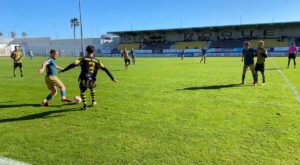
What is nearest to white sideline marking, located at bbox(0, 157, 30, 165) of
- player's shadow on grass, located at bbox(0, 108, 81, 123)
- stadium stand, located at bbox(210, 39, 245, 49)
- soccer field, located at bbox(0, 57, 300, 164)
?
soccer field, located at bbox(0, 57, 300, 164)

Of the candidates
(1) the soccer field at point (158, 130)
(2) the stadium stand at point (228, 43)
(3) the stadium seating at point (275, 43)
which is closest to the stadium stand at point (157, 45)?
(2) the stadium stand at point (228, 43)

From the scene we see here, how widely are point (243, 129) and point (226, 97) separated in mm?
3351

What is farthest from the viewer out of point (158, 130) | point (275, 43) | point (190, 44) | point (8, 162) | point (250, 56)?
point (190, 44)

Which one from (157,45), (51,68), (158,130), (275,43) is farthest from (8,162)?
(157,45)

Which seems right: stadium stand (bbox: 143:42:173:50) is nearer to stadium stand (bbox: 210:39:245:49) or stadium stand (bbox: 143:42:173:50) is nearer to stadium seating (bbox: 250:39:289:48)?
stadium stand (bbox: 210:39:245:49)

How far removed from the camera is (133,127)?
18.6ft

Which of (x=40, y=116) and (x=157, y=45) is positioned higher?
(x=157, y=45)

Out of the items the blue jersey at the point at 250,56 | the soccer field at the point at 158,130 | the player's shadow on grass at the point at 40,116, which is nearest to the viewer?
the soccer field at the point at 158,130

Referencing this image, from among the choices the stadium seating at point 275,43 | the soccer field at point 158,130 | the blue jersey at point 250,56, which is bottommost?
the soccer field at point 158,130

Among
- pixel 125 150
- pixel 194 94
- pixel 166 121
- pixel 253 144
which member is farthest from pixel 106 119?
pixel 194 94

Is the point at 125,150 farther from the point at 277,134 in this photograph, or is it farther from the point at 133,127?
the point at 277,134

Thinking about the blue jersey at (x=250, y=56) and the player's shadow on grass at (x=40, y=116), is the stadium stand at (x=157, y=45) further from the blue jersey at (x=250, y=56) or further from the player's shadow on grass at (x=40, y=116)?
the player's shadow on grass at (x=40, y=116)

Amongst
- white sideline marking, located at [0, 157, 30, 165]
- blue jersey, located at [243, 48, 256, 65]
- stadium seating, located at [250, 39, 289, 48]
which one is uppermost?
stadium seating, located at [250, 39, 289, 48]

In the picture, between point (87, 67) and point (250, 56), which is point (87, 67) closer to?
point (87, 67)
